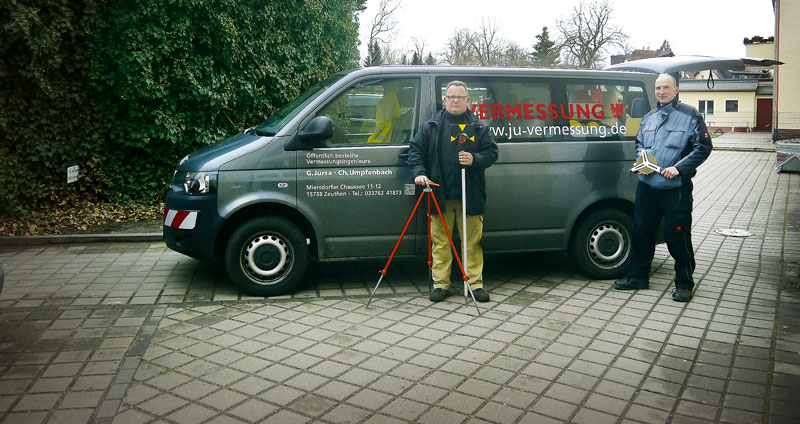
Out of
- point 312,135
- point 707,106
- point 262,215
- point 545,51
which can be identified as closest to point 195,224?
point 262,215

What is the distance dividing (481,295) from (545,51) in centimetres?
7738

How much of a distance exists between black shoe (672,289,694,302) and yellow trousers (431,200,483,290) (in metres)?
1.73

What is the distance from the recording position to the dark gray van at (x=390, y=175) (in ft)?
21.2

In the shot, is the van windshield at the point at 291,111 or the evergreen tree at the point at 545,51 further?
the evergreen tree at the point at 545,51

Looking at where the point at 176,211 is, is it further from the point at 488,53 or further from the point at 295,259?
the point at 488,53

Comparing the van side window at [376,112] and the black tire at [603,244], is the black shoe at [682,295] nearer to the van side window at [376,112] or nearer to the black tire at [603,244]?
the black tire at [603,244]

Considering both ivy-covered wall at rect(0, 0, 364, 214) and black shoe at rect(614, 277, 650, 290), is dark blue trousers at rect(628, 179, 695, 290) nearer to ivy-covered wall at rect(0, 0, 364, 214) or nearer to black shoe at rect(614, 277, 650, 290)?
black shoe at rect(614, 277, 650, 290)

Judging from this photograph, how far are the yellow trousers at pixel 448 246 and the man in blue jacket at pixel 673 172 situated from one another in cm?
156

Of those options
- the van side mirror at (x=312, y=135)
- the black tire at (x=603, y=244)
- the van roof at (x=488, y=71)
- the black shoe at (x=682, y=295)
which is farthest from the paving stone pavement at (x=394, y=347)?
the van roof at (x=488, y=71)

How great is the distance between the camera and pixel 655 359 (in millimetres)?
4934

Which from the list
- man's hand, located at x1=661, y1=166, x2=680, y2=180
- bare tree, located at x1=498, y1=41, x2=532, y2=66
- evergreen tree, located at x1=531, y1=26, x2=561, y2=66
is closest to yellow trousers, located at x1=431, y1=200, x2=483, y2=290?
man's hand, located at x1=661, y1=166, x2=680, y2=180

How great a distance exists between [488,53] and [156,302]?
66386 millimetres

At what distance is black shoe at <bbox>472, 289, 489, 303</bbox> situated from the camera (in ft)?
21.0

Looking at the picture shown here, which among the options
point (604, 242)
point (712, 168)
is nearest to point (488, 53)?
point (712, 168)
